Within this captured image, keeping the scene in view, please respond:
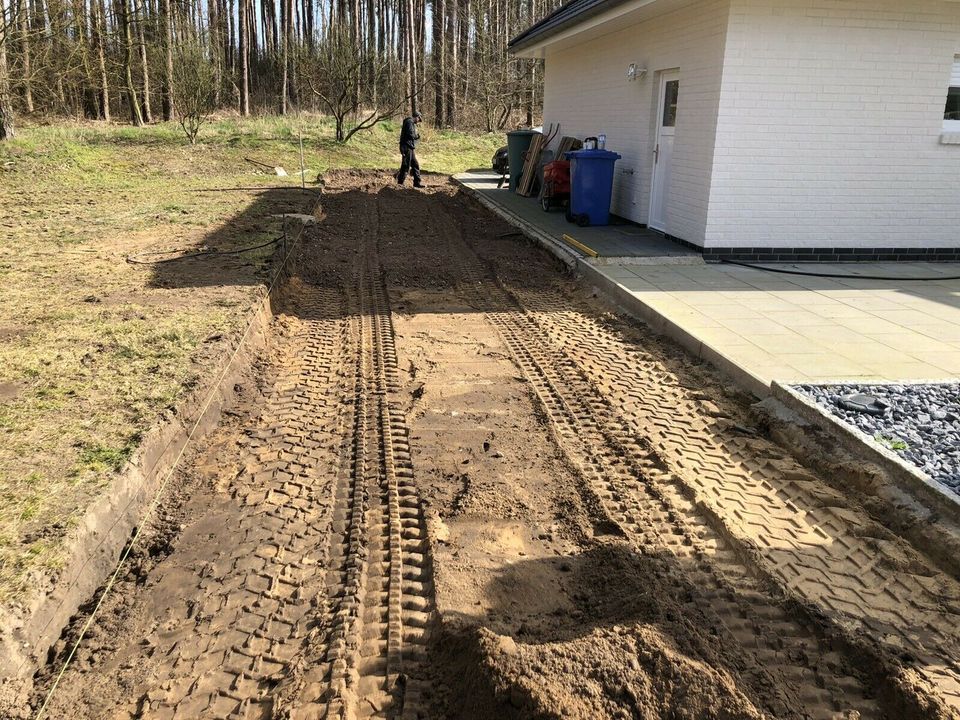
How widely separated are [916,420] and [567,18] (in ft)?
35.7

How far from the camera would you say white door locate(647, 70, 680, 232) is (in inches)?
431

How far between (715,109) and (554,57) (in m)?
9.07

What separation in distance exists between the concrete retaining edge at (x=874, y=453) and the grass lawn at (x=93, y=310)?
425 centimetres

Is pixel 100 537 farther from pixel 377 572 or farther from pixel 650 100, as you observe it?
pixel 650 100

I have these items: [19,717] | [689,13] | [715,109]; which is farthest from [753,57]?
[19,717]

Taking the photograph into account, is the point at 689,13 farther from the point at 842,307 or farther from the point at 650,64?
the point at 842,307

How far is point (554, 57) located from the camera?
1728cm

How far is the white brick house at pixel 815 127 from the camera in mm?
9047

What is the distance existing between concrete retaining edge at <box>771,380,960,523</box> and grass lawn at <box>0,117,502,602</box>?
4.25 metres

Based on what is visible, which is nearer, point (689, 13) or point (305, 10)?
point (689, 13)

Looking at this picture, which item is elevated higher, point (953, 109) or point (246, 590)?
point (953, 109)

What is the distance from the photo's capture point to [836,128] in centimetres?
939

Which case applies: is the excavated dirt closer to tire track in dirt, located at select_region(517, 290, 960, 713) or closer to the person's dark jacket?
tire track in dirt, located at select_region(517, 290, 960, 713)

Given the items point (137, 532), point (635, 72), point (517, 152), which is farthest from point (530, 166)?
point (137, 532)
